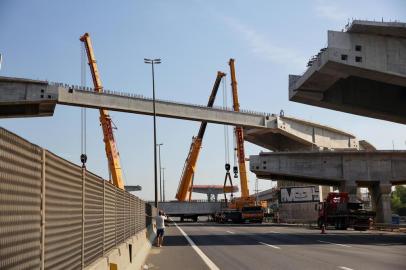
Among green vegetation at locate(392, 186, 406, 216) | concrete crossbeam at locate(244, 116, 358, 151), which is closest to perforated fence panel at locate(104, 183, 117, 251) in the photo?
concrete crossbeam at locate(244, 116, 358, 151)

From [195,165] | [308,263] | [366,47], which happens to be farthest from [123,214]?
[195,165]

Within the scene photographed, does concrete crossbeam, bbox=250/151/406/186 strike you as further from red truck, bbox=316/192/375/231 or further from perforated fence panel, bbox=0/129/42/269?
perforated fence panel, bbox=0/129/42/269

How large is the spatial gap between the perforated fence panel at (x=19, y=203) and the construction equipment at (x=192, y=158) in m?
71.6

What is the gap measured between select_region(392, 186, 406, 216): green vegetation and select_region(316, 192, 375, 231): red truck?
107263mm

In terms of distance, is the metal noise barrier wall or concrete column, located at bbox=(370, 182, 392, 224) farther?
concrete column, located at bbox=(370, 182, 392, 224)

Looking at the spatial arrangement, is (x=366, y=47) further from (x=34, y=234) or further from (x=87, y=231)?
(x=34, y=234)

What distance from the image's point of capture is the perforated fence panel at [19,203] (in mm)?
4734

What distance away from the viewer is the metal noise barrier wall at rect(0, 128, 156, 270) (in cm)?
488

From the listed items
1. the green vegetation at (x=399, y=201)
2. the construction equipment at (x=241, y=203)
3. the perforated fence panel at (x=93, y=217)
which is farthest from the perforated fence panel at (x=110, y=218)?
the green vegetation at (x=399, y=201)

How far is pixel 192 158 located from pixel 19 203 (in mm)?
73483

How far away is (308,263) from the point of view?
16734 mm

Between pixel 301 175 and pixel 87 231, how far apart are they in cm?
5221

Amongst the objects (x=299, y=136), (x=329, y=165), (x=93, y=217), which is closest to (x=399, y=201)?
(x=299, y=136)

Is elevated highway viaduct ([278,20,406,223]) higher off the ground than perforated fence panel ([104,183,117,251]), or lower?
higher
